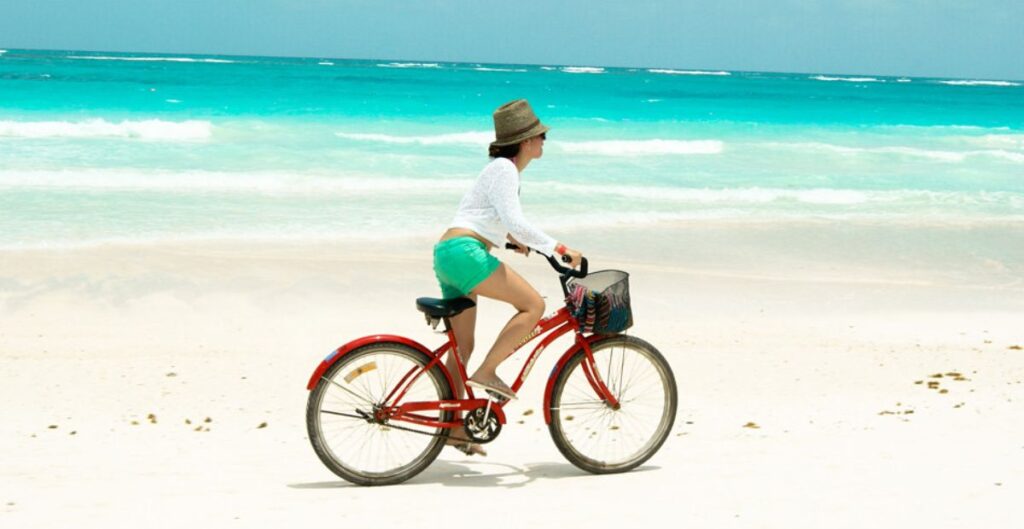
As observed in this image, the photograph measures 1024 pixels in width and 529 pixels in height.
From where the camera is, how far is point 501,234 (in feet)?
14.6

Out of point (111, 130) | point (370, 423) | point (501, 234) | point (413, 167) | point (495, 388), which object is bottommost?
point (370, 423)

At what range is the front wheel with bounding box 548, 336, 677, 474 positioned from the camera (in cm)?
478

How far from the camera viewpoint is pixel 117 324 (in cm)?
872

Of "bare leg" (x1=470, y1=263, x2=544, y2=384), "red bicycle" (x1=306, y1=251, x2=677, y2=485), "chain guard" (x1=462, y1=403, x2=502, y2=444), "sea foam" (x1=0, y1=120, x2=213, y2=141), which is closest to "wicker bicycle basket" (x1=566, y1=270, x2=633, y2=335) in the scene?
"red bicycle" (x1=306, y1=251, x2=677, y2=485)

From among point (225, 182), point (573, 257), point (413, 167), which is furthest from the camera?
point (413, 167)

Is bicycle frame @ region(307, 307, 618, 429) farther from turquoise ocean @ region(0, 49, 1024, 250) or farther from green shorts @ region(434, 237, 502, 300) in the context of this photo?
turquoise ocean @ region(0, 49, 1024, 250)

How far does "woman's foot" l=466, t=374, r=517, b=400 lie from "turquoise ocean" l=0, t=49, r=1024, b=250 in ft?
28.3

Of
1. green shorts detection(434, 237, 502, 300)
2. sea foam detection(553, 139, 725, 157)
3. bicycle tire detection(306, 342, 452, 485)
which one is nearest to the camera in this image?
green shorts detection(434, 237, 502, 300)

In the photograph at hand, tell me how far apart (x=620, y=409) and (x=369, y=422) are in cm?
109

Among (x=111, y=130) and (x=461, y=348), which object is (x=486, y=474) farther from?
(x=111, y=130)

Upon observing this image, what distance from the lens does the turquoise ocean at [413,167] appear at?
15211 millimetres

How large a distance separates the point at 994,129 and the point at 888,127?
4022 mm

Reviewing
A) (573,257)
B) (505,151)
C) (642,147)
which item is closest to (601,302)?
(573,257)

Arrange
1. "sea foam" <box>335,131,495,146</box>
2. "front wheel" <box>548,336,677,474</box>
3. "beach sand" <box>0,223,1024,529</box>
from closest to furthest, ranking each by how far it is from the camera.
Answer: "beach sand" <box>0,223,1024,529</box>, "front wheel" <box>548,336,677,474</box>, "sea foam" <box>335,131,495,146</box>
